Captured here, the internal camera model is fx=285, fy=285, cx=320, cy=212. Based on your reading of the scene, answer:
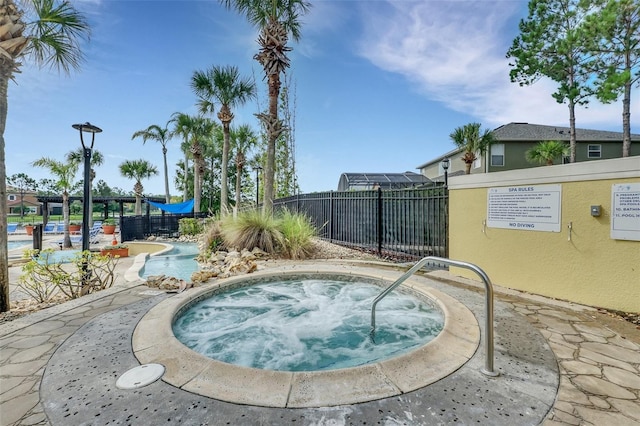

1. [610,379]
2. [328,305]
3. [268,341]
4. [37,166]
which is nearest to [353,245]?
[328,305]

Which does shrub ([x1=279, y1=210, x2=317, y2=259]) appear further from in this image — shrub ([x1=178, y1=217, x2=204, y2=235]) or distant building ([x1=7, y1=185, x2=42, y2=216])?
distant building ([x1=7, y1=185, x2=42, y2=216])

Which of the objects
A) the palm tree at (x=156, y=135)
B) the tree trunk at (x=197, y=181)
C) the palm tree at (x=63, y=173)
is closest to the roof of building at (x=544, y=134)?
the tree trunk at (x=197, y=181)

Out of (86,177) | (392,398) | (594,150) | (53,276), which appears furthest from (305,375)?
(594,150)

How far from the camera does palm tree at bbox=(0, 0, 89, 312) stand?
4.45 metres

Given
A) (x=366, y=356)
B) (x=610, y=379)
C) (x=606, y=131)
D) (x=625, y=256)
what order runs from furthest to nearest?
(x=606, y=131), (x=625, y=256), (x=366, y=356), (x=610, y=379)

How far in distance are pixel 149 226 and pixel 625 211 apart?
751 inches

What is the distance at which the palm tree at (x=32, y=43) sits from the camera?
4.45m

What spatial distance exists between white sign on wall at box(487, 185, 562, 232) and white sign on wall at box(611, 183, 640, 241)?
570 millimetres

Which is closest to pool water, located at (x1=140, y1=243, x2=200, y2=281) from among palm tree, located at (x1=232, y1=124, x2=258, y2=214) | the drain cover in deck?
the drain cover in deck

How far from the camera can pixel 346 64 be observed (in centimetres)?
1291

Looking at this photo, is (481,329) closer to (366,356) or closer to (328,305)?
(366,356)

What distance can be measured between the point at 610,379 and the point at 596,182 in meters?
2.69

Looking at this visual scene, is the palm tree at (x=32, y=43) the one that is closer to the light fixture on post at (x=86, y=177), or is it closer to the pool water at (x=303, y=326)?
the light fixture on post at (x=86, y=177)

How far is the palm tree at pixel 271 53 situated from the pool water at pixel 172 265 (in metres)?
3.18
